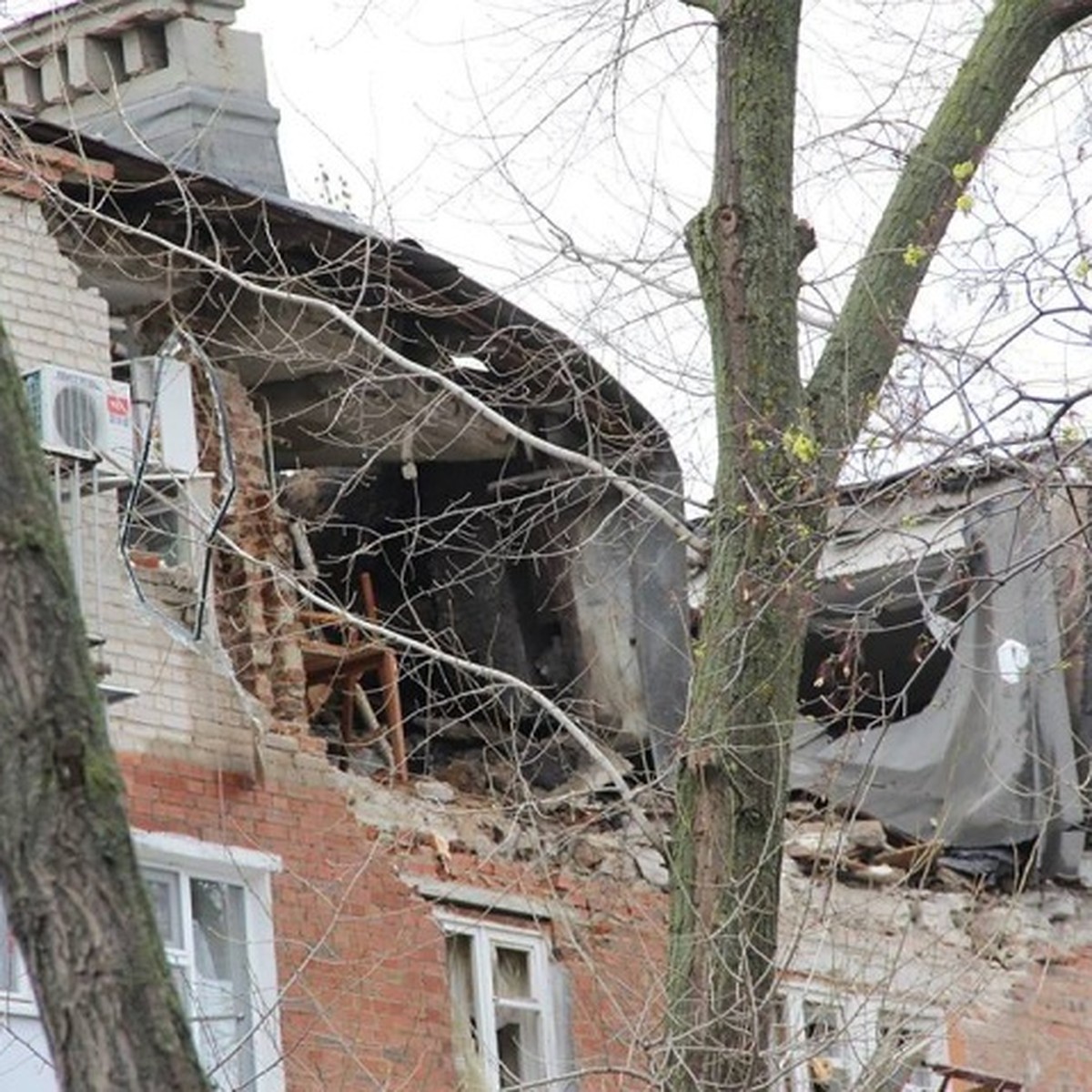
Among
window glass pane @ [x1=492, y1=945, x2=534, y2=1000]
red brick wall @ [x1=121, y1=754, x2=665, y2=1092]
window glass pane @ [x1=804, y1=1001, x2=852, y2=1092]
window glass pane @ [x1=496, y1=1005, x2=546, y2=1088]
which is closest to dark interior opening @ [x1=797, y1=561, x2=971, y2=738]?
window glass pane @ [x1=804, y1=1001, x2=852, y2=1092]

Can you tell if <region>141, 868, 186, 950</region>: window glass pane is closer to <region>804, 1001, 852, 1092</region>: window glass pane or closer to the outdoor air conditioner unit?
the outdoor air conditioner unit

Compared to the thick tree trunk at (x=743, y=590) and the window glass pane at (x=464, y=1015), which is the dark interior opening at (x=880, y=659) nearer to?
the window glass pane at (x=464, y=1015)

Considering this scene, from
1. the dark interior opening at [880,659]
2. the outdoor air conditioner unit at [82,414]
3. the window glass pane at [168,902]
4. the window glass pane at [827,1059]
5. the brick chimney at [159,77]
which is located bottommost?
the window glass pane at [827,1059]

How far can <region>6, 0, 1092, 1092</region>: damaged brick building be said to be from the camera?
15.1m

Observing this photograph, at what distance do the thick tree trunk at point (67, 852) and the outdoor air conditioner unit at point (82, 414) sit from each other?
7.77 meters

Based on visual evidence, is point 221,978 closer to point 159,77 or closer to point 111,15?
point 159,77

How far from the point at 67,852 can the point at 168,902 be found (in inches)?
324

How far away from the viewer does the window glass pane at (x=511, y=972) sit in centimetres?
1653

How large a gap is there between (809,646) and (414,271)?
195 inches

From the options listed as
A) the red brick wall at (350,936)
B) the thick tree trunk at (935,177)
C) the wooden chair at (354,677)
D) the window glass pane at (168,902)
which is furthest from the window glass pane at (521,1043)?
the thick tree trunk at (935,177)

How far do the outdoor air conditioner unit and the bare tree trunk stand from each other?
130 inches

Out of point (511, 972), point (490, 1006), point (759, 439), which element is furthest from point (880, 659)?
point (759, 439)

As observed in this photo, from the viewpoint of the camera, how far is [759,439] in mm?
12531

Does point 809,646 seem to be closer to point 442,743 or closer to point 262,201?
point 442,743
